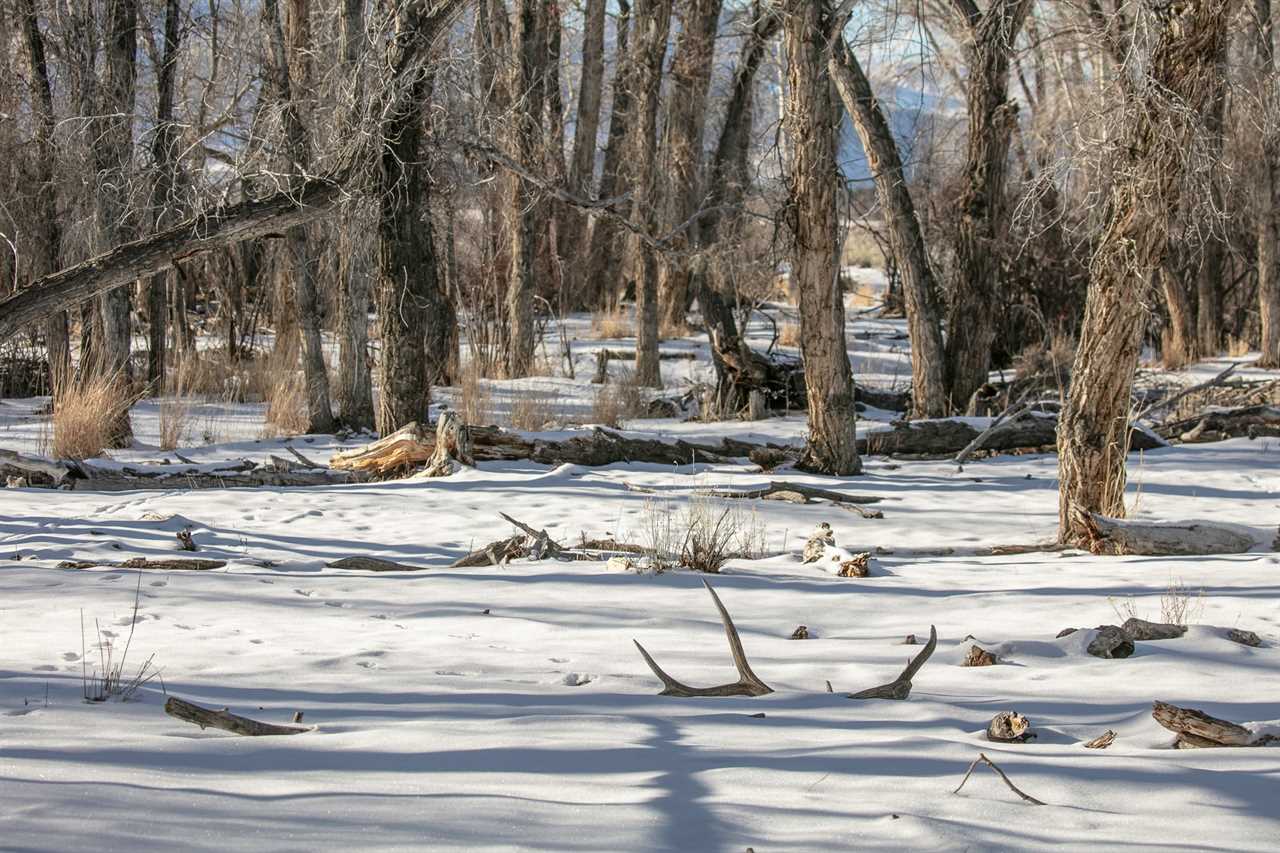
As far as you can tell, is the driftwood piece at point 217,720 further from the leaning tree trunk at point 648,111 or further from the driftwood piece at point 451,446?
the leaning tree trunk at point 648,111

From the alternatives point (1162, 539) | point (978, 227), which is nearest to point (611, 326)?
point (978, 227)

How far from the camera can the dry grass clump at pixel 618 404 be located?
12.3m

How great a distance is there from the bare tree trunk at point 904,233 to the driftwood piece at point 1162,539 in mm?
6170

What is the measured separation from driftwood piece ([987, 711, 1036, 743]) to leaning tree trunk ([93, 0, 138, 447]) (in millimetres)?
8970

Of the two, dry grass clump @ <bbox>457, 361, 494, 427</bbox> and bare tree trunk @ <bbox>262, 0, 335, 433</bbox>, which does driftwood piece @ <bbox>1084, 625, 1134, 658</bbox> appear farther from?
bare tree trunk @ <bbox>262, 0, 335, 433</bbox>

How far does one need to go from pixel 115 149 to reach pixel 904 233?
731 centimetres

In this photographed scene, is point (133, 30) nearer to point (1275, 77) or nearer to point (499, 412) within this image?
point (499, 412)

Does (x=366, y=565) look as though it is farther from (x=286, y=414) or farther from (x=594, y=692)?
(x=286, y=414)

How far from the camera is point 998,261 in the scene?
12781mm

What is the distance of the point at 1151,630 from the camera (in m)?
4.16

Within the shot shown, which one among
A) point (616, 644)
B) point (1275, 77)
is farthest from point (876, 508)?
point (616, 644)

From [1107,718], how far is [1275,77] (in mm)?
5052

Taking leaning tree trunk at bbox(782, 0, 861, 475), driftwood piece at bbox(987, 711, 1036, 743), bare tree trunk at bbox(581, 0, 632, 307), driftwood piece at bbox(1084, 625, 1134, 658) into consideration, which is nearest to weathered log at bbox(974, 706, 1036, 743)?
driftwood piece at bbox(987, 711, 1036, 743)

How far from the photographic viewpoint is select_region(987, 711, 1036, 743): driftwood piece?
2.98 meters
